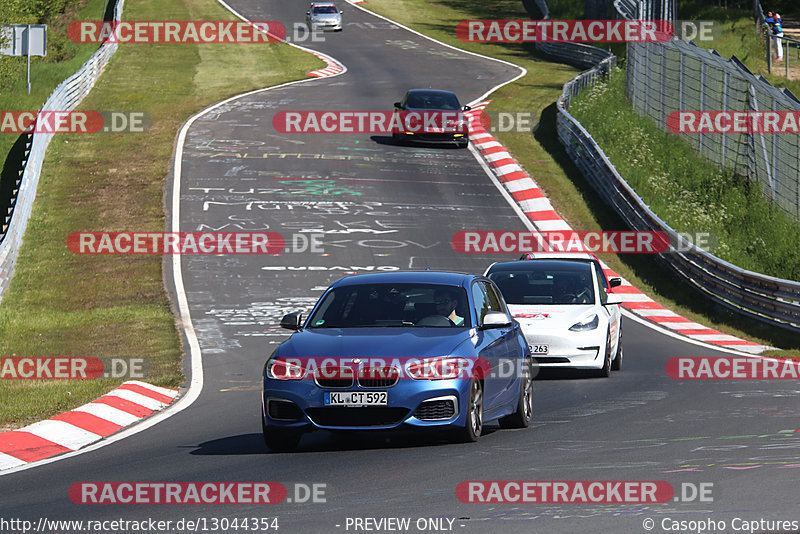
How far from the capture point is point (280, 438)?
411 inches

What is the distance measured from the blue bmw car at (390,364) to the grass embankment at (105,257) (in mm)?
3658

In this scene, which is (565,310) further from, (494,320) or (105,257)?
(105,257)

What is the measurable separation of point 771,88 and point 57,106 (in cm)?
2264

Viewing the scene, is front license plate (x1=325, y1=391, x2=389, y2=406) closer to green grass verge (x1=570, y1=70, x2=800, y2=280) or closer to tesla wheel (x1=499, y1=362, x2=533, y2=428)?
tesla wheel (x1=499, y1=362, x2=533, y2=428)

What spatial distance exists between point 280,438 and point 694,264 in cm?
1765

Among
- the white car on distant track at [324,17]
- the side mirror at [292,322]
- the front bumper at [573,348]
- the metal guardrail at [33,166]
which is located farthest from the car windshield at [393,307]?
the white car on distant track at [324,17]

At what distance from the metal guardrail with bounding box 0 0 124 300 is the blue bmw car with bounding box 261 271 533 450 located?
50.7 feet

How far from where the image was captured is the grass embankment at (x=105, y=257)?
18531mm

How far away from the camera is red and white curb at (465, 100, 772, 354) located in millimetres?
22516

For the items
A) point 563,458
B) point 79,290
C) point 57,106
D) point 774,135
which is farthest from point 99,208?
point 563,458

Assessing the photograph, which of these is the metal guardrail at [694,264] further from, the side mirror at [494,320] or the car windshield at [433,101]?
the side mirror at [494,320]

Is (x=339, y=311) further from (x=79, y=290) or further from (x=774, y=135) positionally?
(x=774, y=135)

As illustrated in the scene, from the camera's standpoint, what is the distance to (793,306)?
2214cm

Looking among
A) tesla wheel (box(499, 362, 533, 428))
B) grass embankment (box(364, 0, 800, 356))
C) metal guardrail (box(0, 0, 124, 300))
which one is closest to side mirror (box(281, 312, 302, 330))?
tesla wheel (box(499, 362, 533, 428))
